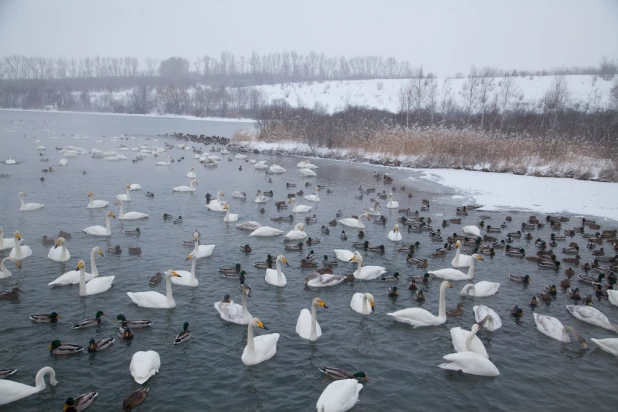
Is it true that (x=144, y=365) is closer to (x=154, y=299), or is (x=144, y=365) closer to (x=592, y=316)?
(x=154, y=299)

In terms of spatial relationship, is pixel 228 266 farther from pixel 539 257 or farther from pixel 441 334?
pixel 539 257

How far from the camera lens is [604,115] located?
148 ft

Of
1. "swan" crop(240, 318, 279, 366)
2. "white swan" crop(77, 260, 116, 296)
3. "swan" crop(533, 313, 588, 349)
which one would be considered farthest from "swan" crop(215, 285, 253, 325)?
"swan" crop(533, 313, 588, 349)

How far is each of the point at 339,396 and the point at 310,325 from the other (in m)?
2.58

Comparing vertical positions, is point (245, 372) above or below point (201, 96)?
below

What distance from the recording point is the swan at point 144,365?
8125 mm

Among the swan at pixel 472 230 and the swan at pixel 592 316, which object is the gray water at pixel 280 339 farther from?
the swan at pixel 472 230

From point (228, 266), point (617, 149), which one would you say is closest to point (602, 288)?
point (228, 266)

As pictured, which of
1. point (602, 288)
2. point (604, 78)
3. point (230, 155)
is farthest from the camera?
point (604, 78)

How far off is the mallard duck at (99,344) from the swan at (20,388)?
1.08 meters

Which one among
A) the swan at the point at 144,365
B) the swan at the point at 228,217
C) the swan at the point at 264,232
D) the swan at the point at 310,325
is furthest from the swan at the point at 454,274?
the swan at the point at 228,217

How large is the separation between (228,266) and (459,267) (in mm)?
7355

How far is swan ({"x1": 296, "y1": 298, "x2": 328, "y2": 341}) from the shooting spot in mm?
9875

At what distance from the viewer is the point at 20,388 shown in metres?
7.63
